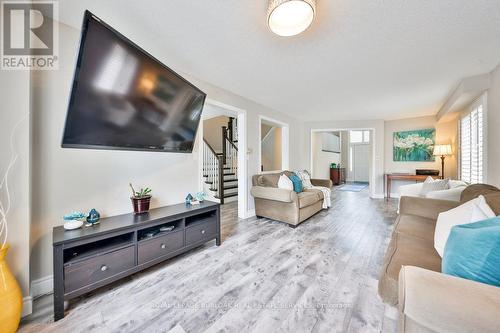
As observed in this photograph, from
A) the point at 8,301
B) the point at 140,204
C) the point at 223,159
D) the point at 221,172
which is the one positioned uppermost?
the point at 223,159

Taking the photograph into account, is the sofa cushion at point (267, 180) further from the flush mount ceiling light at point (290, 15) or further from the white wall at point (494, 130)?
the white wall at point (494, 130)

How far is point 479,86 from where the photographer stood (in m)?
2.67

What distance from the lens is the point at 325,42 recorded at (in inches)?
76.8

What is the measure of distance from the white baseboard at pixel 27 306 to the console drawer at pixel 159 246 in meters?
0.70

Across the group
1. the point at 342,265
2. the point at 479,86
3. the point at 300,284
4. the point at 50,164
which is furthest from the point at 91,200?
the point at 479,86

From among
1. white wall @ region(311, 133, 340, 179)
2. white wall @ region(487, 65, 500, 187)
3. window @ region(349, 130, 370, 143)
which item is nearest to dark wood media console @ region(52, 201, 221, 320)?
white wall @ region(487, 65, 500, 187)

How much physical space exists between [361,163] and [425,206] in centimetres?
775

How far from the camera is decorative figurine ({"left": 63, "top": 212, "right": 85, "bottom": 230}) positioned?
1.52 m

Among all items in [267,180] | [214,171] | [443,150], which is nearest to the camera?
[267,180]

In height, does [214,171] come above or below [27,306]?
above

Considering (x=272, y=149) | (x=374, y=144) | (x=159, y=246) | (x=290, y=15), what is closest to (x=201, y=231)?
(x=159, y=246)

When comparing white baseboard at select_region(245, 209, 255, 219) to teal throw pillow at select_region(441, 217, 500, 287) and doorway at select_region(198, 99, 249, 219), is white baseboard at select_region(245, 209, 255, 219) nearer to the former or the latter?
doorway at select_region(198, 99, 249, 219)

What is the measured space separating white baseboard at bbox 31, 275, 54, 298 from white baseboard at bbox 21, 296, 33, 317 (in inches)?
6.6

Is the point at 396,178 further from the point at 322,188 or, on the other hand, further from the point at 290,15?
the point at 290,15
